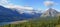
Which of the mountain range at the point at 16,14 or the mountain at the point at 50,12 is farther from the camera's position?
the mountain at the point at 50,12

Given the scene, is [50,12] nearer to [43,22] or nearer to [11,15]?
[43,22]

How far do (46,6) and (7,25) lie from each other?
725 mm

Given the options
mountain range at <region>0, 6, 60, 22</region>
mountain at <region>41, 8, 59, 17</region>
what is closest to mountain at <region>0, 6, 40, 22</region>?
mountain range at <region>0, 6, 60, 22</region>

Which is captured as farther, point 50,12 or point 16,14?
point 50,12

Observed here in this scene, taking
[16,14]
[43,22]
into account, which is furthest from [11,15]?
[43,22]

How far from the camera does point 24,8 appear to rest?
207 cm

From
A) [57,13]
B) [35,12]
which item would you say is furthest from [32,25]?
[57,13]

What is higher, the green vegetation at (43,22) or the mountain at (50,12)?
the mountain at (50,12)

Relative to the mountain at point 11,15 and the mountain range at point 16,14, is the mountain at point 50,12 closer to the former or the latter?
the mountain range at point 16,14

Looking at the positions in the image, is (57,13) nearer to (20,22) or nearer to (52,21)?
(52,21)

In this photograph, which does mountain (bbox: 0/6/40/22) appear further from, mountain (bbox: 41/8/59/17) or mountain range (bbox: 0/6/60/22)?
mountain (bbox: 41/8/59/17)

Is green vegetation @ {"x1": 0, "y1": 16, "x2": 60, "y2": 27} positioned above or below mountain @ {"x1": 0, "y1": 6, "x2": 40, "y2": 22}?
below

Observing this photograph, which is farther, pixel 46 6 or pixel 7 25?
pixel 46 6

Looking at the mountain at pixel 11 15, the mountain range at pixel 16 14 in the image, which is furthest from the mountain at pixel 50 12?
the mountain at pixel 11 15
